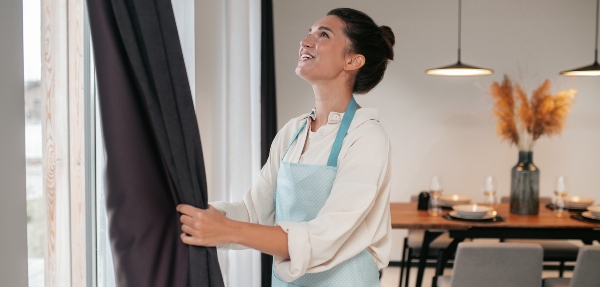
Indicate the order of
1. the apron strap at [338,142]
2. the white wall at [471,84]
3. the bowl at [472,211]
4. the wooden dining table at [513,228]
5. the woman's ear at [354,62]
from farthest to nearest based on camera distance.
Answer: the white wall at [471,84] < the bowl at [472,211] < the wooden dining table at [513,228] < the woman's ear at [354,62] < the apron strap at [338,142]

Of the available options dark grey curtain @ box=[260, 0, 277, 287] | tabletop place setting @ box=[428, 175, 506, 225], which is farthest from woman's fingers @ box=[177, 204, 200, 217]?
tabletop place setting @ box=[428, 175, 506, 225]

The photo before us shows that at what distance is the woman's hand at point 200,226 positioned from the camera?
3.41ft

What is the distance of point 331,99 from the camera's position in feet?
5.10

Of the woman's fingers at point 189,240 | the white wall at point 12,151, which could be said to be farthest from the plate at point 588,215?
the white wall at point 12,151

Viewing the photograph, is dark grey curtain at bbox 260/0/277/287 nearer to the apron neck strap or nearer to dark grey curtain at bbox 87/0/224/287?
the apron neck strap

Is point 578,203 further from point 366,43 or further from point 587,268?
point 366,43

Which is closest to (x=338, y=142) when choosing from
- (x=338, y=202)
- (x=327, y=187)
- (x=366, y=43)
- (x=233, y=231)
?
(x=327, y=187)

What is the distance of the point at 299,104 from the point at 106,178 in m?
4.34

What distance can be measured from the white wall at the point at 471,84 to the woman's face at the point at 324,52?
3.70m

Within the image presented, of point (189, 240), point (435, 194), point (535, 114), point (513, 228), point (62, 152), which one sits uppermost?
point (535, 114)

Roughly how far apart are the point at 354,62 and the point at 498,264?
1620 mm

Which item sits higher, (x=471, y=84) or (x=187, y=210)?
(x=471, y=84)

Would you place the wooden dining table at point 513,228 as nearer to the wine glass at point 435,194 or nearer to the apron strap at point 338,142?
the wine glass at point 435,194

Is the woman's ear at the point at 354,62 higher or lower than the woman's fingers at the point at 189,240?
higher
